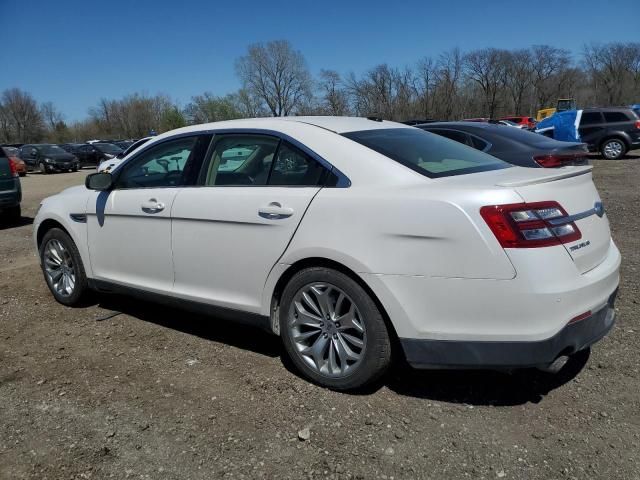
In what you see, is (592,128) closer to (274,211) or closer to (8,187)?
(8,187)

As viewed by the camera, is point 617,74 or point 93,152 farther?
point 617,74

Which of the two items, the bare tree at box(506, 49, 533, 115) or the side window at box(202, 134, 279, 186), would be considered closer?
the side window at box(202, 134, 279, 186)

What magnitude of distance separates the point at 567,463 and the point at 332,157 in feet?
6.42

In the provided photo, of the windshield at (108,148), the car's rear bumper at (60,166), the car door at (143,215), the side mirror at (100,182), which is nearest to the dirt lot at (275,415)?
the car door at (143,215)

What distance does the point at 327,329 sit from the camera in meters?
3.13

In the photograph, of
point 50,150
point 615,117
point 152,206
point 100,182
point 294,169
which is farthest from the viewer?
point 50,150

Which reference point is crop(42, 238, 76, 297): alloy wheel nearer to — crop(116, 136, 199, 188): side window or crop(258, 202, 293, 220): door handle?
crop(116, 136, 199, 188): side window

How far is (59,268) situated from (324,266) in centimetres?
300

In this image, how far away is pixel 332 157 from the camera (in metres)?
3.16

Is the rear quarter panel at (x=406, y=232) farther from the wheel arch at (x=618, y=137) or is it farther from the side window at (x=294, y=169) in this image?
the wheel arch at (x=618, y=137)

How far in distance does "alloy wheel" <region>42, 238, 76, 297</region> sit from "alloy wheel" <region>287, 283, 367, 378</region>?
250 centimetres

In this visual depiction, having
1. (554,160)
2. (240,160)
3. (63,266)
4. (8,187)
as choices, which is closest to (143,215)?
(240,160)

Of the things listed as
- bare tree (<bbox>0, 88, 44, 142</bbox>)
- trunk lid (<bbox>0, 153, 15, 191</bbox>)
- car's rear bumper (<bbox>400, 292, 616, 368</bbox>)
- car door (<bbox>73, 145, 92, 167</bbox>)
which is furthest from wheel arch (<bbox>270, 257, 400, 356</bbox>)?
bare tree (<bbox>0, 88, 44, 142</bbox>)

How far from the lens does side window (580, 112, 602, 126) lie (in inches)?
734
